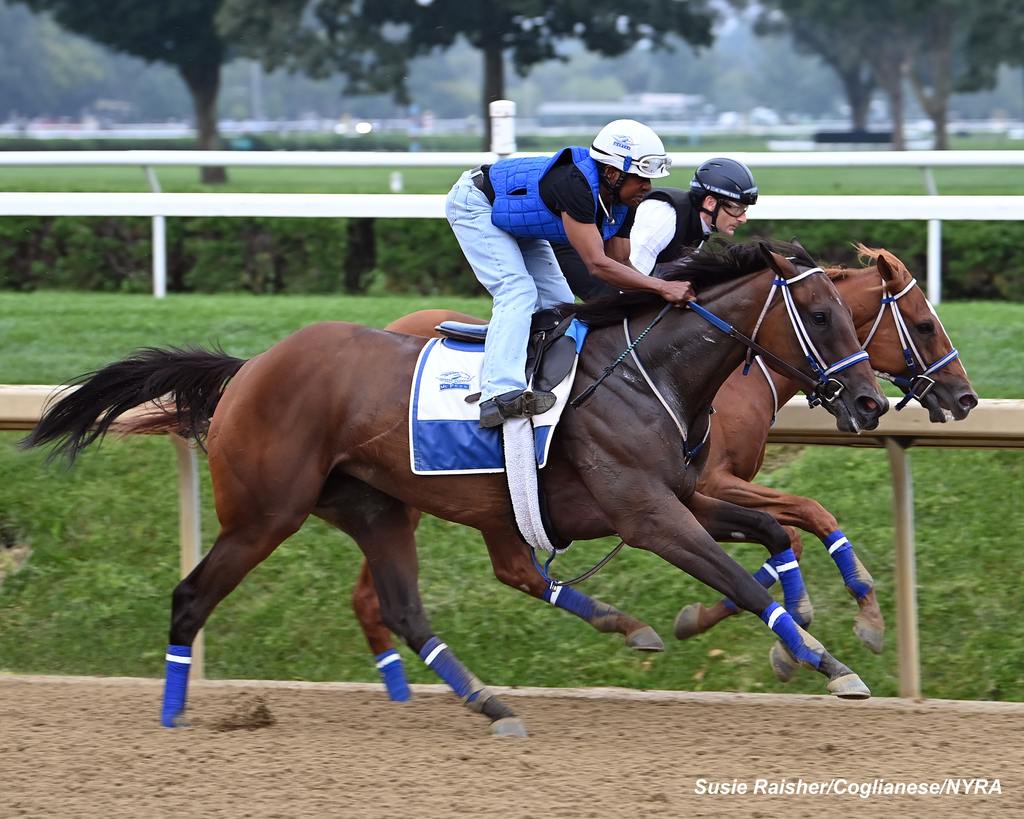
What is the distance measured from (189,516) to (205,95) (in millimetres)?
19331

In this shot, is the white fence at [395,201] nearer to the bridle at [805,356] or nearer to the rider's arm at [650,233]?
the rider's arm at [650,233]

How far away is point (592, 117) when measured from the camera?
67500 millimetres

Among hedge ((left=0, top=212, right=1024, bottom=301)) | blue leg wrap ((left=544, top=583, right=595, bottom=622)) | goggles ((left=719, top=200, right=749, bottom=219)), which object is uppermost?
goggles ((left=719, top=200, right=749, bottom=219))

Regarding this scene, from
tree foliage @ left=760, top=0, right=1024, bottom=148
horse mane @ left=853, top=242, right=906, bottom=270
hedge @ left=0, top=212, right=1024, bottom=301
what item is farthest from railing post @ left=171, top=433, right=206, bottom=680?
tree foliage @ left=760, top=0, right=1024, bottom=148

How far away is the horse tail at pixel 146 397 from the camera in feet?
16.2

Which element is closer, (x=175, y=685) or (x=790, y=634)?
(x=790, y=634)

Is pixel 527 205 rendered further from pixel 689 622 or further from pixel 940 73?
pixel 940 73

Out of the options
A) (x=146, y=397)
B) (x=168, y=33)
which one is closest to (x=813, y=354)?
(x=146, y=397)

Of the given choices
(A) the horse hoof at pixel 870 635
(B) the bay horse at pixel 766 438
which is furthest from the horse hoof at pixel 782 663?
(A) the horse hoof at pixel 870 635

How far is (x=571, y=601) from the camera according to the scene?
508 centimetres

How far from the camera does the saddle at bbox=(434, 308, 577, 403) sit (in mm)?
4504

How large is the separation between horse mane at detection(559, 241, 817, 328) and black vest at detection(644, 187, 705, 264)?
2.04 ft

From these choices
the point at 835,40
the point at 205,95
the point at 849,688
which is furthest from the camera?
the point at 835,40

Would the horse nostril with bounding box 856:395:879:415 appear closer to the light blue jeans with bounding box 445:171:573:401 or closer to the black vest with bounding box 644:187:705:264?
the light blue jeans with bounding box 445:171:573:401
